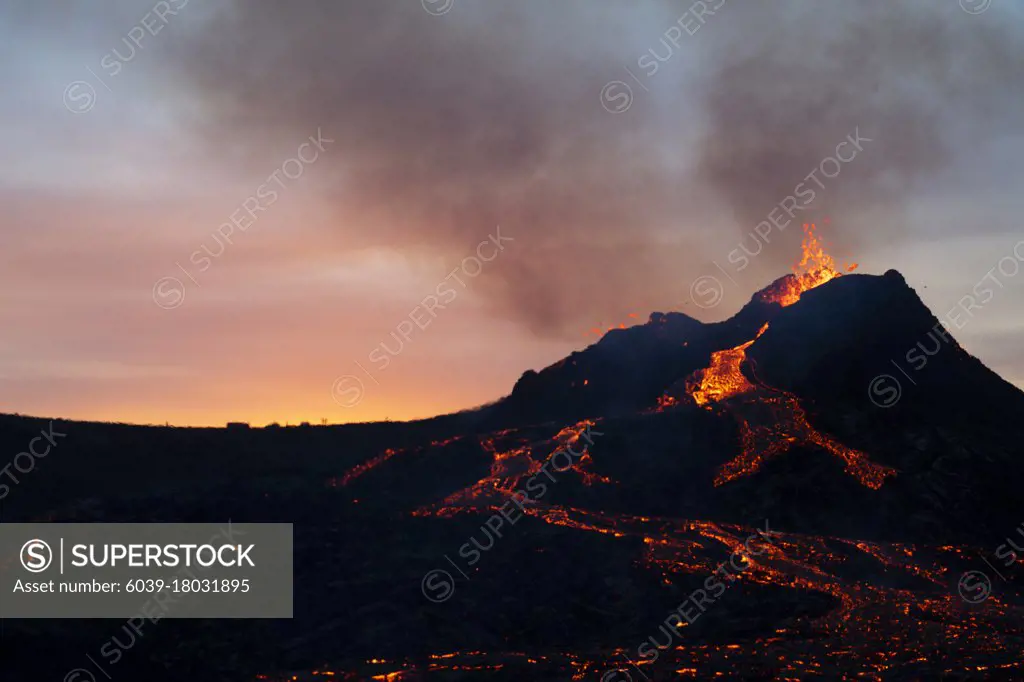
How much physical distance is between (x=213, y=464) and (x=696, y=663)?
4236 cm

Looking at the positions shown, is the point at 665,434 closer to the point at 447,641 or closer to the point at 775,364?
the point at 775,364

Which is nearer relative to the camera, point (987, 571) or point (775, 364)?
point (987, 571)

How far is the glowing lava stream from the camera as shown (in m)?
51.8

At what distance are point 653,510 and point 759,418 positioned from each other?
865cm

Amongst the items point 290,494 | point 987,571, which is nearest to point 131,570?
point 290,494

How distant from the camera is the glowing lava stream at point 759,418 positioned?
51812 millimetres

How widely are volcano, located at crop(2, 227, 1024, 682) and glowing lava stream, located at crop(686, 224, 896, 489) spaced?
15 centimetres

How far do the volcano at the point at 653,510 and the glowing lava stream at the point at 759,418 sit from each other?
0.15 metres

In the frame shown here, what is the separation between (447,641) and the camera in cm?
3488

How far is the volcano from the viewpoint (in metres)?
33.2

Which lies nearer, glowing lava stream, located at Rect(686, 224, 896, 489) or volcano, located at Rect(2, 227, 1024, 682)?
volcano, located at Rect(2, 227, 1024, 682)

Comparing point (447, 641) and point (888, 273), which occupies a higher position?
point (888, 273)

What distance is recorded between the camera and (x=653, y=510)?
5119cm

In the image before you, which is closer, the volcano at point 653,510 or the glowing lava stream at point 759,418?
the volcano at point 653,510
